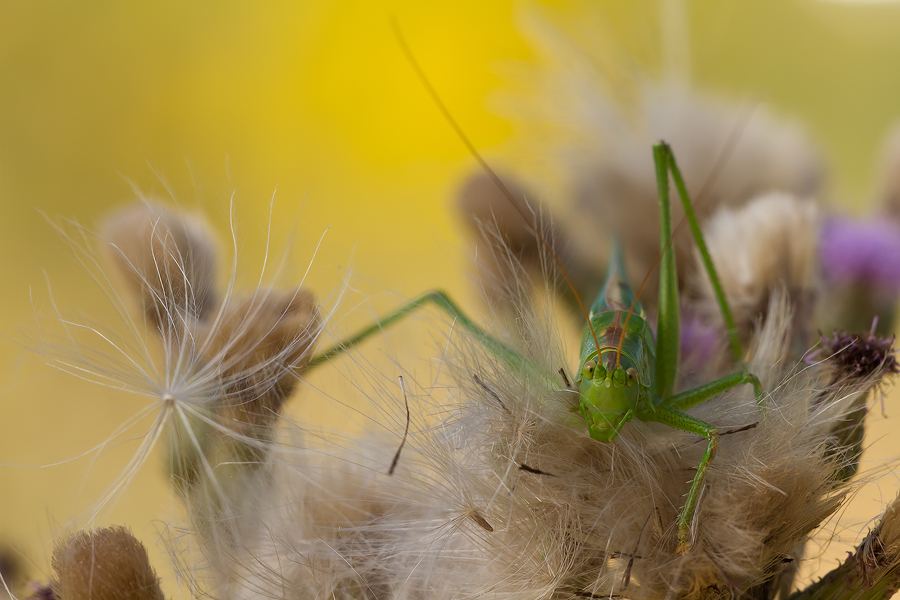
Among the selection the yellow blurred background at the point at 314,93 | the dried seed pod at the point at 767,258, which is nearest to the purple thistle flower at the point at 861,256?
the dried seed pod at the point at 767,258

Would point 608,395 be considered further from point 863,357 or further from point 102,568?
point 102,568

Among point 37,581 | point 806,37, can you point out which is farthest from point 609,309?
point 806,37

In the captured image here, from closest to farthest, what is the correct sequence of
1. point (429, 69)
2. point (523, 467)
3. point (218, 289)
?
point (523, 467), point (218, 289), point (429, 69)

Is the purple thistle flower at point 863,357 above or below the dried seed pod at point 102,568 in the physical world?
above

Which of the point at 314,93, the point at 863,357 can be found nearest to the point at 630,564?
the point at 863,357

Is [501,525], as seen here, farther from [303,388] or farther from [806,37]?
[806,37]

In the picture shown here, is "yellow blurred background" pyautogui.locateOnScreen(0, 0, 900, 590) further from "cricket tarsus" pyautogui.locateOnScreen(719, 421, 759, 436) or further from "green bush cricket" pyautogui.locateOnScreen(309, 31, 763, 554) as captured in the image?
"cricket tarsus" pyautogui.locateOnScreen(719, 421, 759, 436)

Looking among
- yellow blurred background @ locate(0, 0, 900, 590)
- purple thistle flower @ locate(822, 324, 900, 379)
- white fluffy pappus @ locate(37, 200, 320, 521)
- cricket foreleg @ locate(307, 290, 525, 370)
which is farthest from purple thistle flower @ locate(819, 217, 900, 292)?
yellow blurred background @ locate(0, 0, 900, 590)

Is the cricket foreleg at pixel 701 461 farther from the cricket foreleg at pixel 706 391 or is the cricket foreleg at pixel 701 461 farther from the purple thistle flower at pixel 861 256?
the purple thistle flower at pixel 861 256
